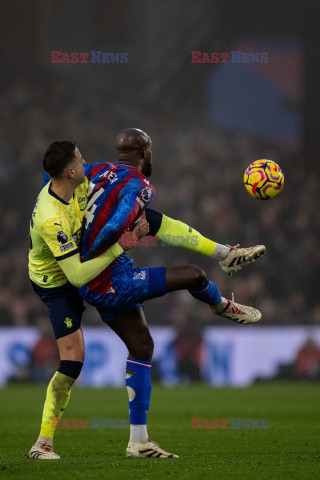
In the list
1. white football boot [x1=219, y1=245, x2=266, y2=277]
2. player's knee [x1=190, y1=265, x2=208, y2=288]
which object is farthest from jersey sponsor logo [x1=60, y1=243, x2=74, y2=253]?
white football boot [x1=219, y1=245, x2=266, y2=277]

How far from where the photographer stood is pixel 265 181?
6.13m

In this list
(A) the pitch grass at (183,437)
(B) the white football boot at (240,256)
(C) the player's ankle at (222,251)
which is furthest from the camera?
(C) the player's ankle at (222,251)

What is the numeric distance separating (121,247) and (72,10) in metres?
16.0

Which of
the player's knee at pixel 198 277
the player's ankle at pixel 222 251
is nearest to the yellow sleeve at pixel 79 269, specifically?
the player's knee at pixel 198 277

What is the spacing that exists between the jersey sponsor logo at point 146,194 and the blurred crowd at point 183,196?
341 inches

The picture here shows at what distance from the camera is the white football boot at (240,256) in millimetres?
5938

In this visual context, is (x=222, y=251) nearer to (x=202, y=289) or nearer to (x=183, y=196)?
(x=202, y=289)

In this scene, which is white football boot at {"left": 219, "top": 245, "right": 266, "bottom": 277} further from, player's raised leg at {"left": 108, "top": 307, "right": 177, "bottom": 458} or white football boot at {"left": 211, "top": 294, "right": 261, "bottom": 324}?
player's raised leg at {"left": 108, "top": 307, "right": 177, "bottom": 458}

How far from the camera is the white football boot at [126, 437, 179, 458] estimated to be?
18.0 feet

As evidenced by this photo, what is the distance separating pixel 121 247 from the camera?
5414 millimetres

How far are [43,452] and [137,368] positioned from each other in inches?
33.7

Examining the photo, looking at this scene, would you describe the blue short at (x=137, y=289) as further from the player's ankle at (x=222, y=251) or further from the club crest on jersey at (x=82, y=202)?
the player's ankle at (x=222, y=251)

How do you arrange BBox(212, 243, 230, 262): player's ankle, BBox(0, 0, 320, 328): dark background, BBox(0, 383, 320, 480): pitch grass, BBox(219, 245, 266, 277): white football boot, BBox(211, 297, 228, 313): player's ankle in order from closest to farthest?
BBox(0, 383, 320, 480): pitch grass < BBox(211, 297, 228, 313): player's ankle < BBox(219, 245, 266, 277): white football boot < BBox(212, 243, 230, 262): player's ankle < BBox(0, 0, 320, 328): dark background

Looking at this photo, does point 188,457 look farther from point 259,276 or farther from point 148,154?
point 259,276
